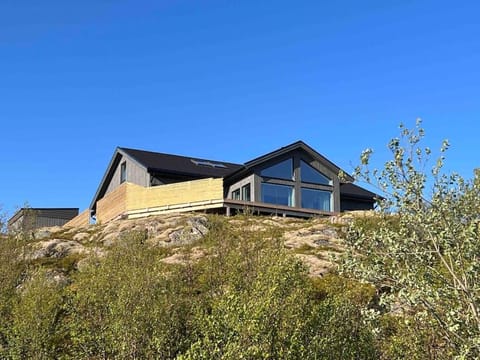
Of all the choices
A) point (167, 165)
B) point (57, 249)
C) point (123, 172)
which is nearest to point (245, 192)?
point (167, 165)

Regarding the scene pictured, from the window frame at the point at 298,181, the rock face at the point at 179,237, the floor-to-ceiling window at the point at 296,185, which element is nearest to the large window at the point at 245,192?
the window frame at the point at 298,181

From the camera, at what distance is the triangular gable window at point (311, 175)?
1679 inches

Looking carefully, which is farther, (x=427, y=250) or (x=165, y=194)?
(x=165, y=194)

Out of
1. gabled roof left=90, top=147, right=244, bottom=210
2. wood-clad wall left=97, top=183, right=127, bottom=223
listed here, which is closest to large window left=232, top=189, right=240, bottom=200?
gabled roof left=90, top=147, right=244, bottom=210

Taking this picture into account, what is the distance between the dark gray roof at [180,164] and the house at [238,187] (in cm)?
8

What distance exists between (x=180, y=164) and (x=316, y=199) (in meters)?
11.7

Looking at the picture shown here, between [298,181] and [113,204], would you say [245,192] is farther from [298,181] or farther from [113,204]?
[113,204]

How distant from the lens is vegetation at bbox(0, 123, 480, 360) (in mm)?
9641

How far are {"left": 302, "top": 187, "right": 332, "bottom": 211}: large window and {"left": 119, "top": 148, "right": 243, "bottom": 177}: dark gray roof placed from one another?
17.1ft

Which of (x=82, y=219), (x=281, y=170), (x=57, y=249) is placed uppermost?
(x=281, y=170)

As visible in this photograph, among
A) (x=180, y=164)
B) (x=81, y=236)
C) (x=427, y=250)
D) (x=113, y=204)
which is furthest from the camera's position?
(x=180, y=164)

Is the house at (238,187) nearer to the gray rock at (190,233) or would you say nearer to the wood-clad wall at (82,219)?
the wood-clad wall at (82,219)

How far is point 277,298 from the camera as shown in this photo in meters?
13.8

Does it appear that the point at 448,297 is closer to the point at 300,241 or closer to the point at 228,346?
the point at 228,346
